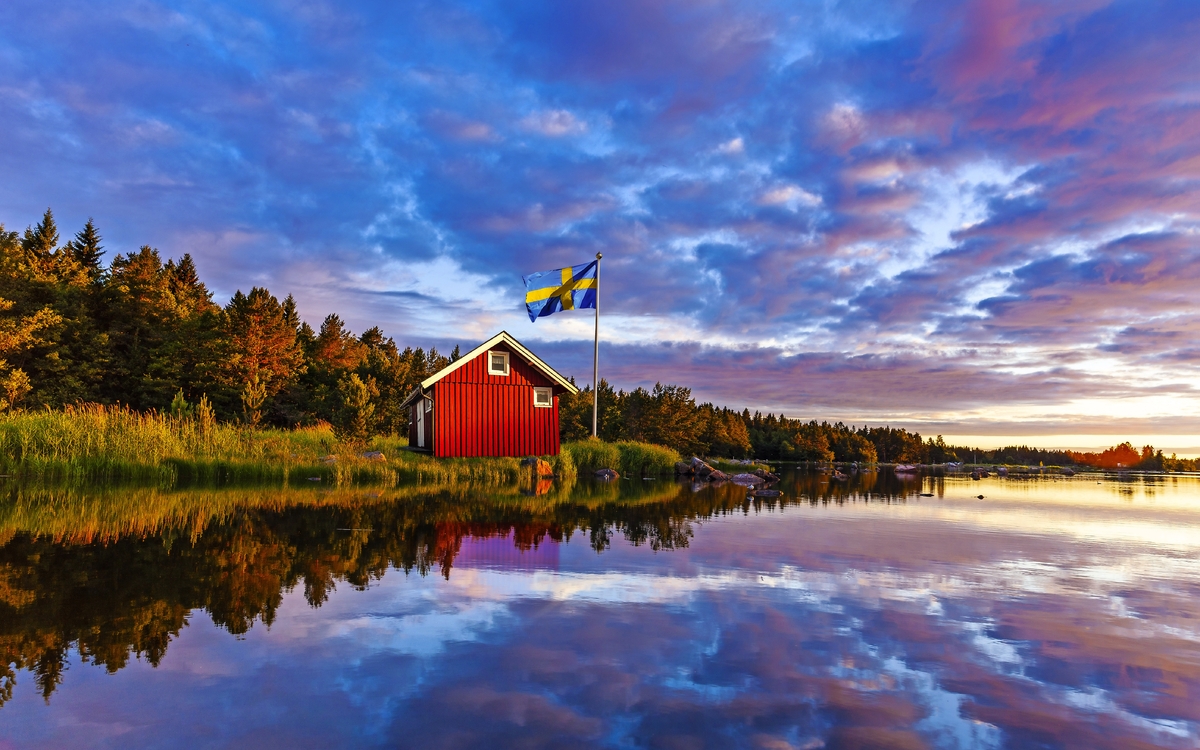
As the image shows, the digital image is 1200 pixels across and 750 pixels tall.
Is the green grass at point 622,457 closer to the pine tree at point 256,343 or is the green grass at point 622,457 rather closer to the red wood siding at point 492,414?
the red wood siding at point 492,414

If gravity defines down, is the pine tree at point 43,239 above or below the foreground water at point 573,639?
above

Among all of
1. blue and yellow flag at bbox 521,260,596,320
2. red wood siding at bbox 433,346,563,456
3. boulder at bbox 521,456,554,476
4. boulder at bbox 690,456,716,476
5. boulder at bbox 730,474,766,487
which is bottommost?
boulder at bbox 730,474,766,487

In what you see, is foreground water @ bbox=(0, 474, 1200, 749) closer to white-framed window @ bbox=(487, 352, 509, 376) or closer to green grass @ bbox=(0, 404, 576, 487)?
green grass @ bbox=(0, 404, 576, 487)

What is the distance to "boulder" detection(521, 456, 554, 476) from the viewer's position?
26.9m

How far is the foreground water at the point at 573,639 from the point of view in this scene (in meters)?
3.79

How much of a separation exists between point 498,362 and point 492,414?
2796 millimetres

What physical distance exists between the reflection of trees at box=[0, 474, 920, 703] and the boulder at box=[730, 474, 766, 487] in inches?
639

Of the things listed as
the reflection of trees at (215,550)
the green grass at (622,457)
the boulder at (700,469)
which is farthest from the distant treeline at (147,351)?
the reflection of trees at (215,550)

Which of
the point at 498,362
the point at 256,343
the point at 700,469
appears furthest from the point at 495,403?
the point at 256,343

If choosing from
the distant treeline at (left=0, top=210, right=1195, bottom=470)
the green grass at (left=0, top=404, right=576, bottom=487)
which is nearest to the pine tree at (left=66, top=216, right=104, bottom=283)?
the distant treeline at (left=0, top=210, right=1195, bottom=470)

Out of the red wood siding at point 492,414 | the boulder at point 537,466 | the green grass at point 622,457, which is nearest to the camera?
the boulder at point 537,466

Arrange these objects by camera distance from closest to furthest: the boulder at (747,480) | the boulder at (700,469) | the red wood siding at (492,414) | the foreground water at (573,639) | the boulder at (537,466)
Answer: the foreground water at (573,639)
the boulder at (537,466)
the red wood siding at (492,414)
the boulder at (747,480)
the boulder at (700,469)

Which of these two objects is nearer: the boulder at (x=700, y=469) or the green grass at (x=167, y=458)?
the green grass at (x=167, y=458)

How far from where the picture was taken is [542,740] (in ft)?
11.7
